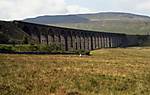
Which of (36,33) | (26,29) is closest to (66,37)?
(36,33)

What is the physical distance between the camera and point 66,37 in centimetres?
12950

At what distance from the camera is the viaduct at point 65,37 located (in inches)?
4131

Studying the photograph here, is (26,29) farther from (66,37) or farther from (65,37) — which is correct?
(66,37)

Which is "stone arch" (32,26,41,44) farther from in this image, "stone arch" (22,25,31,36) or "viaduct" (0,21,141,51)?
"stone arch" (22,25,31,36)

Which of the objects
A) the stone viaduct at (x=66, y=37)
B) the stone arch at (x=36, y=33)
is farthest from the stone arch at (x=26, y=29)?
the stone arch at (x=36, y=33)

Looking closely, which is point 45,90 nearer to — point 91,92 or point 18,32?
point 91,92

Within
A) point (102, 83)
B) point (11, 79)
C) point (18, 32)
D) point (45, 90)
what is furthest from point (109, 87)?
point (18, 32)

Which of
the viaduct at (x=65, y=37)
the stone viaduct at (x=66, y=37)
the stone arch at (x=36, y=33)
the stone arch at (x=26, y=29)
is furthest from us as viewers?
the stone arch at (x=36, y=33)

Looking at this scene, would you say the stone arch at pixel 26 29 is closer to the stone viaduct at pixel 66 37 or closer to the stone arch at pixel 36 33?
the stone viaduct at pixel 66 37

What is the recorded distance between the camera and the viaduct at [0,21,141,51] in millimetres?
104938

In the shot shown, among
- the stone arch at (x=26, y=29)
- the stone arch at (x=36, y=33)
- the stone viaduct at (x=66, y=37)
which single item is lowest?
the stone viaduct at (x=66, y=37)

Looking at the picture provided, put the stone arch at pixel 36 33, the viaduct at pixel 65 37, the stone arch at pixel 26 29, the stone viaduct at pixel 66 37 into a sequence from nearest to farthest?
the stone arch at pixel 26 29 < the viaduct at pixel 65 37 < the stone viaduct at pixel 66 37 < the stone arch at pixel 36 33

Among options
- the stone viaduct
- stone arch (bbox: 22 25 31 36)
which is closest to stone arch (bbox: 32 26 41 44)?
the stone viaduct

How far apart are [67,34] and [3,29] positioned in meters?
40.3
